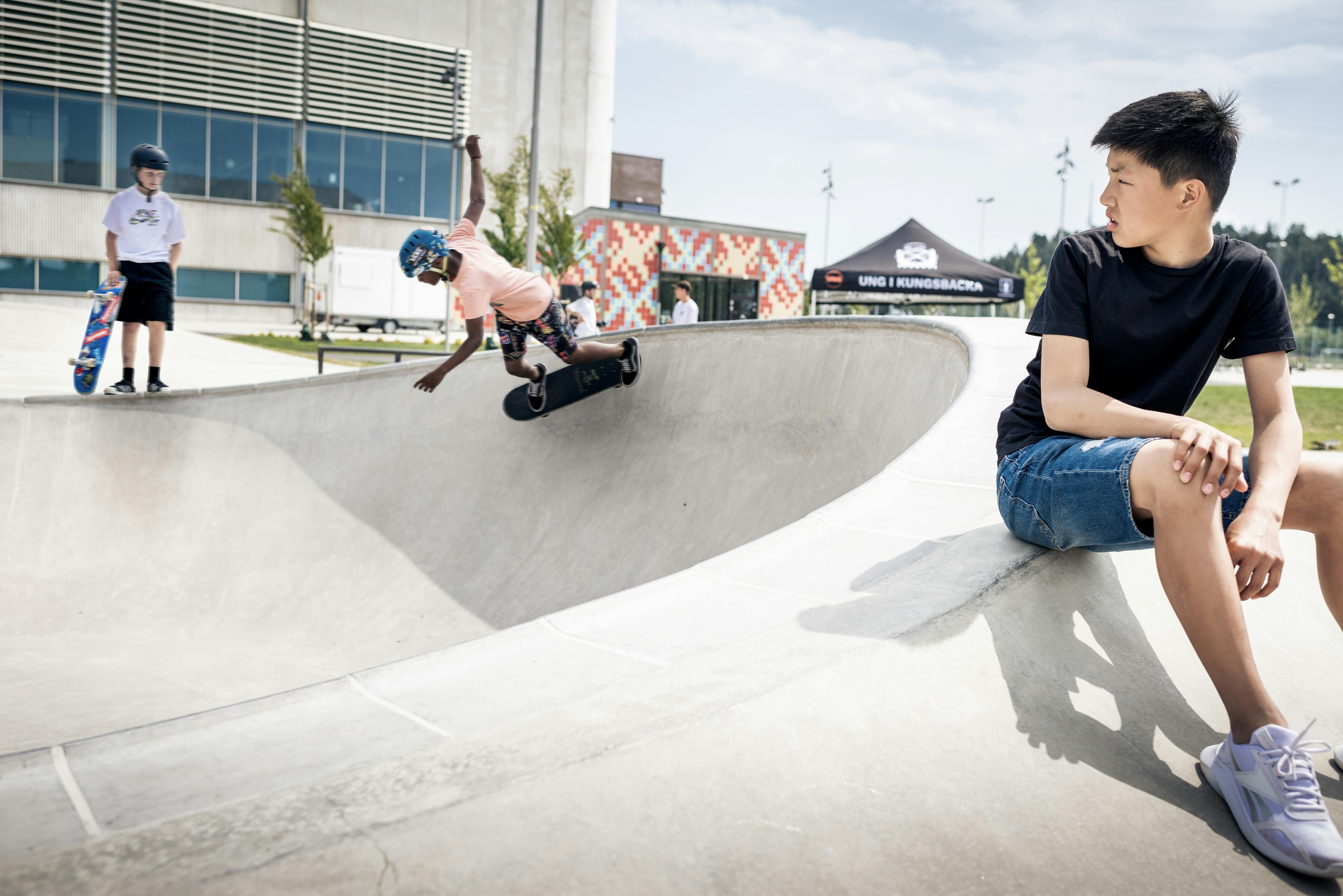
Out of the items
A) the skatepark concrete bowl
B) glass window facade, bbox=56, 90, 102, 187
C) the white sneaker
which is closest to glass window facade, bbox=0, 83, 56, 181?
glass window facade, bbox=56, 90, 102, 187

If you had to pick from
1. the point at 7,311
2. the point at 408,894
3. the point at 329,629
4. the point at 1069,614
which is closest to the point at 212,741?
the point at 408,894

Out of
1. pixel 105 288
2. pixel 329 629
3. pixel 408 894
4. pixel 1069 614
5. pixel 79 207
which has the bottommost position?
pixel 329 629

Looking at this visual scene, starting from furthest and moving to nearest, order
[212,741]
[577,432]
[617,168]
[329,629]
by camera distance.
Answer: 1. [617,168]
2. [577,432]
3. [329,629]
4. [212,741]

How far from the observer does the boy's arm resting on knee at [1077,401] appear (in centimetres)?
192

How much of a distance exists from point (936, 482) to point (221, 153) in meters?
Result: 34.0

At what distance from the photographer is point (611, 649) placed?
1.86 m

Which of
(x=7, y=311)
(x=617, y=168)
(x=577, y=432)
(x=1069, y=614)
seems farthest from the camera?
(x=617, y=168)

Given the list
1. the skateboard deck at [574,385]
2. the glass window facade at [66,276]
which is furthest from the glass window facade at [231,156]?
the skateboard deck at [574,385]

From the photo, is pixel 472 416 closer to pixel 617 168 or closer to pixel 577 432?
pixel 577 432

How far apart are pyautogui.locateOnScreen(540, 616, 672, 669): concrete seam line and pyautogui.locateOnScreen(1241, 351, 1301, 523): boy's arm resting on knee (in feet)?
4.01

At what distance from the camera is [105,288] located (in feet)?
21.7

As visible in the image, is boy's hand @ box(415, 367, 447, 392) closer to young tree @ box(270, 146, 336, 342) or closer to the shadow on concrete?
the shadow on concrete

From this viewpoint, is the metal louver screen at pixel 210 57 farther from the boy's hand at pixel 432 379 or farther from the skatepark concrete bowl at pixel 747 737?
the skatepark concrete bowl at pixel 747 737

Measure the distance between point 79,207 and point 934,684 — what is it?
35.3 m
